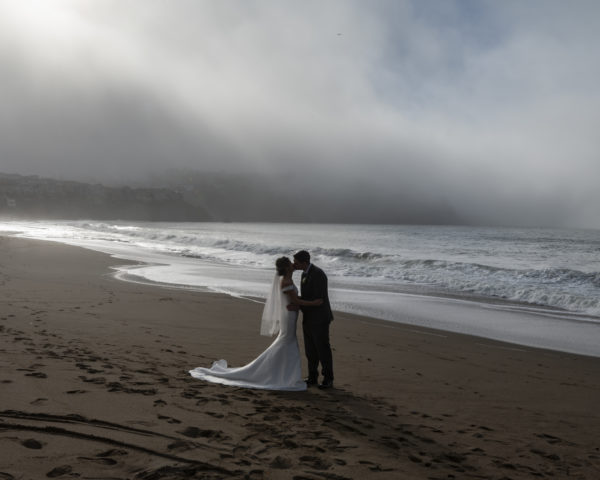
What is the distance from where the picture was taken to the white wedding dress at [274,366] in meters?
6.22

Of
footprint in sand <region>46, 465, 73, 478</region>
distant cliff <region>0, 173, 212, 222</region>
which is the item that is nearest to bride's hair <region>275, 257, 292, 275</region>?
footprint in sand <region>46, 465, 73, 478</region>

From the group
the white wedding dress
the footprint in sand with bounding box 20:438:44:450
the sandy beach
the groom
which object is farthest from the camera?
the groom

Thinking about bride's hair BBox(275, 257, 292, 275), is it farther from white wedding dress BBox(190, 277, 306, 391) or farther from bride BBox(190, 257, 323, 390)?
white wedding dress BBox(190, 277, 306, 391)

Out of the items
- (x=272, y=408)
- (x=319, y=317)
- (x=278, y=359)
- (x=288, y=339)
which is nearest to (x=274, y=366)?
(x=278, y=359)

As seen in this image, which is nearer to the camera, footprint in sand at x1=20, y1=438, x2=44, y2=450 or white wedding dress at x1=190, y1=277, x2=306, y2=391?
footprint in sand at x1=20, y1=438, x2=44, y2=450

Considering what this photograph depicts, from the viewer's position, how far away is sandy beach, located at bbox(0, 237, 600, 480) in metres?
3.78

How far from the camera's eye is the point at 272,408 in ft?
17.6

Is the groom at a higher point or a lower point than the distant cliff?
lower

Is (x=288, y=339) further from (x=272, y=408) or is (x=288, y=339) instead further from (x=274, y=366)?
(x=272, y=408)

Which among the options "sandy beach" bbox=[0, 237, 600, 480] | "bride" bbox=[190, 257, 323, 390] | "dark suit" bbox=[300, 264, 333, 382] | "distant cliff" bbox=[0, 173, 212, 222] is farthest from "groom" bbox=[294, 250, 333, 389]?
"distant cliff" bbox=[0, 173, 212, 222]

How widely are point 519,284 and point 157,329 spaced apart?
48.7 ft

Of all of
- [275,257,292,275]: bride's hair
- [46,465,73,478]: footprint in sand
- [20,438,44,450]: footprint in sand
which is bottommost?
[46,465,73,478]: footprint in sand

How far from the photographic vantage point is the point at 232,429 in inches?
177

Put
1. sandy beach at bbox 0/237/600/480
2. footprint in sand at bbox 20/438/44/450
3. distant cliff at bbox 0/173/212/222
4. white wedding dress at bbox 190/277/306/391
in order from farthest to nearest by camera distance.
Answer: distant cliff at bbox 0/173/212/222 → white wedding dress at bbox 190/277/306/391 → sandy beach at bbox 0/237/600/480 → footprint in sand at bbox 20/438/44/450
